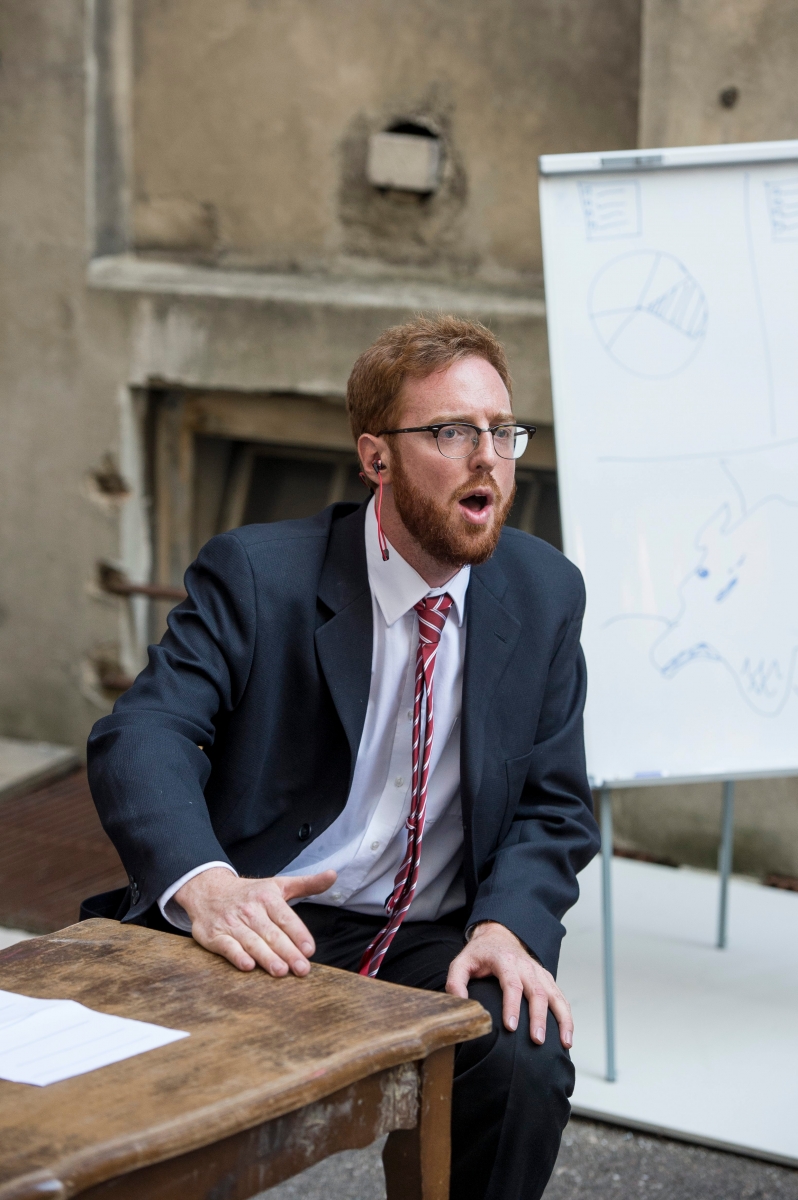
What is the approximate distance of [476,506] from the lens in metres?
1.95

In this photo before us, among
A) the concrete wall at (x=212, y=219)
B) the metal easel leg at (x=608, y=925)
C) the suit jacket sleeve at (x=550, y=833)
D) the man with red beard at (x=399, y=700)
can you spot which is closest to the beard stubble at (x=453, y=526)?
the man with red beard at (x=399, y=700)

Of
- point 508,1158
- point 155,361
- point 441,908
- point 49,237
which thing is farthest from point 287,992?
point 49,237

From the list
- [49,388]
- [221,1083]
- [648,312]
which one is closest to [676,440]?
[648,312]

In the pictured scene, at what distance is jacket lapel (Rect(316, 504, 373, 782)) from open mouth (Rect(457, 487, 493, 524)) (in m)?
0.21

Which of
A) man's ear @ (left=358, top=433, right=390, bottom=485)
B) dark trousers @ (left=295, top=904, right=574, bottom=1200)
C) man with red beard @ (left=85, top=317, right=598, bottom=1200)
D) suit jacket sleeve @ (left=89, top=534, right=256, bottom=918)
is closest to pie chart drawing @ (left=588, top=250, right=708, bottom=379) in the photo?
man with red beard @ (left=85, top=317, right=598, bottom=1200)

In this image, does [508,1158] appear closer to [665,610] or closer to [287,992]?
[287,992]

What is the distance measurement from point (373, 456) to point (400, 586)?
20 centimetres

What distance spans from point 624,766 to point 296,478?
2.25m

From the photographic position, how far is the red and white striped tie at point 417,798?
1.92 metres

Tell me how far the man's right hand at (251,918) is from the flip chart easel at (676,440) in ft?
3.43

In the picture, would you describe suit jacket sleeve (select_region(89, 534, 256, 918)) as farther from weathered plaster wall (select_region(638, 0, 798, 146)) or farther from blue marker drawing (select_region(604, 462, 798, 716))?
weathered plaster wall (select_region(638, 0, 798, 146))

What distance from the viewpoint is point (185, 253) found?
4316 mm

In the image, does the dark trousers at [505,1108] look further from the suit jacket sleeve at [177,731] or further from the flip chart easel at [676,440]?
the flip chart easel at [676,440]

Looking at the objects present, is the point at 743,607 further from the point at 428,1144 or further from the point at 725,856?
the point at 428,1144
